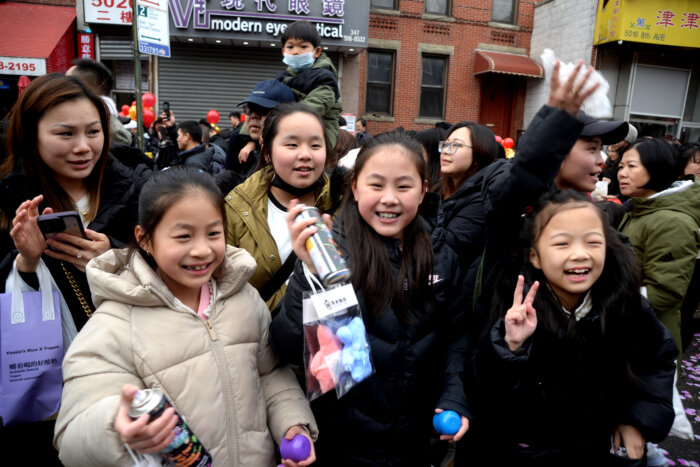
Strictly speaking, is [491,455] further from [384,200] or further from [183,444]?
[183,444]

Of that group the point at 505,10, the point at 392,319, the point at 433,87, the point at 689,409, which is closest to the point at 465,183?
the point at 392,319

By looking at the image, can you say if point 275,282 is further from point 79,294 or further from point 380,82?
point 380,82

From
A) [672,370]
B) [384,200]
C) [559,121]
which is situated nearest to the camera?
[559,121]

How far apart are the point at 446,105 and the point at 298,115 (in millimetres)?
12601

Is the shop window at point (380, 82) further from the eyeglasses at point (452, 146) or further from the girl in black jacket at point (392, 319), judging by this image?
the girl in black jacket at point (392, 319)

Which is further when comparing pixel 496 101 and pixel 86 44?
pixel 496 101

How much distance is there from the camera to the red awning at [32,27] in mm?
10128

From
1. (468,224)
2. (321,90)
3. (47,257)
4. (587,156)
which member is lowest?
(47,257)

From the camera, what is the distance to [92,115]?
1927 millimetres

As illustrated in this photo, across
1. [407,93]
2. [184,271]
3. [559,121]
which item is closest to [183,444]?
[184,271]

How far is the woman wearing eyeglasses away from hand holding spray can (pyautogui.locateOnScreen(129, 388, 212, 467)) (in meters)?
1.74

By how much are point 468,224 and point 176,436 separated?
1.92 m

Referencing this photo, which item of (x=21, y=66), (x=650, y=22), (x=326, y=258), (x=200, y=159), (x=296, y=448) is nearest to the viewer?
(x=326, y=258)

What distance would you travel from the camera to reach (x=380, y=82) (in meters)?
13.5
